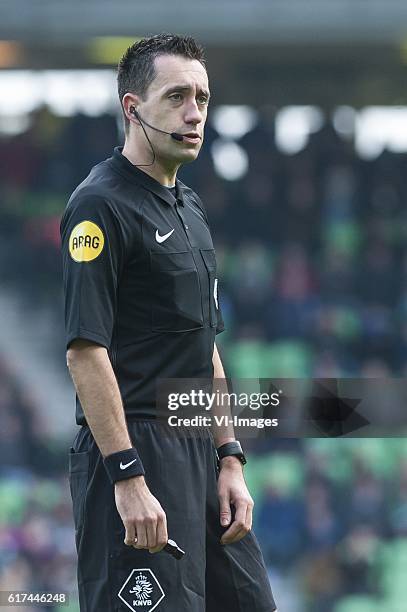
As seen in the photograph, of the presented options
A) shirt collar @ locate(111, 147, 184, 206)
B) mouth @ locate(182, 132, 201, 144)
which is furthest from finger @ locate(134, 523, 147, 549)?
mouth @ locate(182, 132, 201, 144)

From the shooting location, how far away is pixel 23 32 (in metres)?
8.51

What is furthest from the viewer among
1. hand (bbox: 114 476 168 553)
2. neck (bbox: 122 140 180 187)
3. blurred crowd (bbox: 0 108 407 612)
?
blurred crowd (bbox: 0 108 407 612)

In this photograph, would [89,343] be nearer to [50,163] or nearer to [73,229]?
[73,229]

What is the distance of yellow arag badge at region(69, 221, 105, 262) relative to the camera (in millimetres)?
2568

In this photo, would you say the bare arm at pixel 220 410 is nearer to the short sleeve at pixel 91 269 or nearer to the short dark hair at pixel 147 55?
the short sleeve at pixel 91 269

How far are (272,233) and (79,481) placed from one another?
645 cm

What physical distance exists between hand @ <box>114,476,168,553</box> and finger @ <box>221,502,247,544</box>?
11.4 inches

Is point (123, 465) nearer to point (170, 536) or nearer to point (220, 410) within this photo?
point (170, 536)

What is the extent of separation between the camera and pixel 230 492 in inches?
111

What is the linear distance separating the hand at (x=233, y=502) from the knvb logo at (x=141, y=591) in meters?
0.27

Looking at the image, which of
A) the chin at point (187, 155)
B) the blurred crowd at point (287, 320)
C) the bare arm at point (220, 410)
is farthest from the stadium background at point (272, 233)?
the chin at point (187, 155)

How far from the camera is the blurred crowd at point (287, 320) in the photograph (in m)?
7.52

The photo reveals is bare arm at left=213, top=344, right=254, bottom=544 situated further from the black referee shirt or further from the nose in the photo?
the nose

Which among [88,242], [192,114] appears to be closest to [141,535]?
[88,242]
